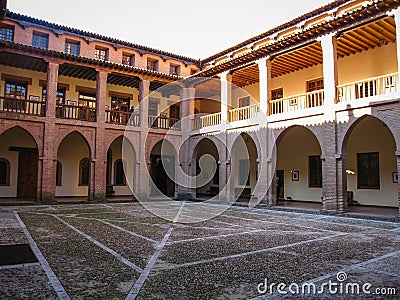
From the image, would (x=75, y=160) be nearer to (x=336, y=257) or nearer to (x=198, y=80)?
(x=198, y=80)

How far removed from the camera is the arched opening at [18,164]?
17.9m

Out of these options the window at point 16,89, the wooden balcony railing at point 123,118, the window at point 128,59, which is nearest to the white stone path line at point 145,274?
the wooden balcony railing at point 123,118

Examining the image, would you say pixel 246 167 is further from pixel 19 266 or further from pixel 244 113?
pixel 19 266

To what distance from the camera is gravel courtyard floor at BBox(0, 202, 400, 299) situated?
4.32 m

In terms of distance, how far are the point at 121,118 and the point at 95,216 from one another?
839 cm

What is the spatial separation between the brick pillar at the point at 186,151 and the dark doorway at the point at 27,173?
8.18m

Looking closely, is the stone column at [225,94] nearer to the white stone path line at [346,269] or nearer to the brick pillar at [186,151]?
the brick pillar at [186,151]

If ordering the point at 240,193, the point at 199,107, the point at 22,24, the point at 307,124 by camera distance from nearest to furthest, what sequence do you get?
the point at 307,124
the point at 22,24
the point at 240,193
the point at 199,107

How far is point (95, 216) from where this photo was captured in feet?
39.0

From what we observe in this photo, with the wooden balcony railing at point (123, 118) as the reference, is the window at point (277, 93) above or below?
above

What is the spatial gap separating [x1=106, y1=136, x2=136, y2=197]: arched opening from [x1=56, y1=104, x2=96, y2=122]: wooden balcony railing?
2.90 m

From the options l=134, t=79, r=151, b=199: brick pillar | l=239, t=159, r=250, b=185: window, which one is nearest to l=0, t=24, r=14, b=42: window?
l=134, t=79, r=151, b=199: brick pillar

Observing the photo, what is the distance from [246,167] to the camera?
70.3 ft

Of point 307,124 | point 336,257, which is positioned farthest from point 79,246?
point 307,124
